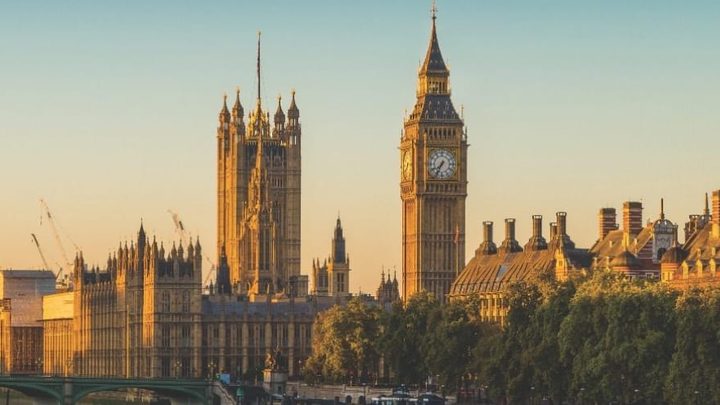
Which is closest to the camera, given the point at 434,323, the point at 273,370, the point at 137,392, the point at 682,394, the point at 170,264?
the point at 682,394

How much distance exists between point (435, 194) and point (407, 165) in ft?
11.3

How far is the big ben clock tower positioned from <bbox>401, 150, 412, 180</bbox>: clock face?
0.24 ft

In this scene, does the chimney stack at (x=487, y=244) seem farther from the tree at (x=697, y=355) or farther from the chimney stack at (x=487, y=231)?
the tree at (x=697, y=355)

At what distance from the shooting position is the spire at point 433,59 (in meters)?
186

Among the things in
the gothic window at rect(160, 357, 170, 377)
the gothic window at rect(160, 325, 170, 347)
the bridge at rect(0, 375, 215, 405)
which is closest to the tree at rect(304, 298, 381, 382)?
the bridge at rect(0, 375, 215, 405)

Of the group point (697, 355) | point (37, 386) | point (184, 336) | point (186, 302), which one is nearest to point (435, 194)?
point (186, 302)

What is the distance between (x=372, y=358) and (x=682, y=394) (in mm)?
61152

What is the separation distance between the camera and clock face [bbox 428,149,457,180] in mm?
184000

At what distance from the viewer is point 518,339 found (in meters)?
128

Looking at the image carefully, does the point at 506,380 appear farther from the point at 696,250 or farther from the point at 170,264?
the point at 170,264

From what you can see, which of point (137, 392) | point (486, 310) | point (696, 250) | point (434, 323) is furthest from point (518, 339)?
point (137, 392)

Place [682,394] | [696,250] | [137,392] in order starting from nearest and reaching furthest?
[682,394]
[696,250]
[137,392]

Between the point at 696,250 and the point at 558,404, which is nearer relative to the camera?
the point at 558,404

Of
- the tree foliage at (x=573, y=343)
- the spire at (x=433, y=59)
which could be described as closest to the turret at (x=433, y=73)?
the spire at (x=433, y=59)
